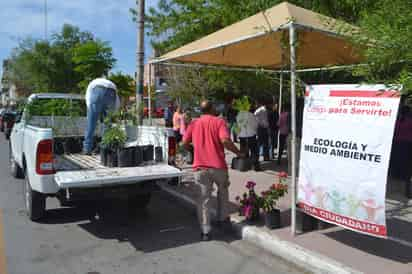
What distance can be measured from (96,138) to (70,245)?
251 centimetres

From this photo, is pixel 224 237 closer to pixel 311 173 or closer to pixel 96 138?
pixel 311 173

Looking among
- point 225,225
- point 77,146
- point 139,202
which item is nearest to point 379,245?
point 225,225

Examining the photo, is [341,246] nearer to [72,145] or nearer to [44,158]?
[44,158]

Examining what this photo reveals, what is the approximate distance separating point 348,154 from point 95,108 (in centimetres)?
415

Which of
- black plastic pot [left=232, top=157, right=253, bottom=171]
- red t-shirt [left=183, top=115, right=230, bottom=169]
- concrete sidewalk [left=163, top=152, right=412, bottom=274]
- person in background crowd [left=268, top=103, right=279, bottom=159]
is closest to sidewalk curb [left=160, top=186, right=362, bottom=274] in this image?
concrete sidewalk [left=163, top=152, right=412, bottom=274]

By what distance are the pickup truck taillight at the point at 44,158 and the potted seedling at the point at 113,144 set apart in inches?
35.8

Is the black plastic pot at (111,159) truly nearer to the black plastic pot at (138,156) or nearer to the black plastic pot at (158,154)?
the black plastic pot at (138,156)

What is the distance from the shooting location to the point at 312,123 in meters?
4.76

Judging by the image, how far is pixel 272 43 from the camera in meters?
8.28

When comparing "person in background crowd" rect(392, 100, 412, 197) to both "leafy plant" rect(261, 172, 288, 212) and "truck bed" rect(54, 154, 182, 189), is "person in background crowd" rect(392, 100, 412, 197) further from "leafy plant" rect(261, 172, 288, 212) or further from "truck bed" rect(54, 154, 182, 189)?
"truck bed" rect(54, 154, 182, 189)

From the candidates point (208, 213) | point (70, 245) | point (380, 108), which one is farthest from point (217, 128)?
point (70, 245)

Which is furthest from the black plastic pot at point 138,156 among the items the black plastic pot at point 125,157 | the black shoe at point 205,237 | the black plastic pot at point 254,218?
the black plastic pot at point 254,218

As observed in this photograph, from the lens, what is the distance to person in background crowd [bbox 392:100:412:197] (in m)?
7.80

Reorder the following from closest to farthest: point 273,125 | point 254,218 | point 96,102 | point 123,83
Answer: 1. point 254,218
2. point 96,102
3. point 273,125
4. point 123,83
